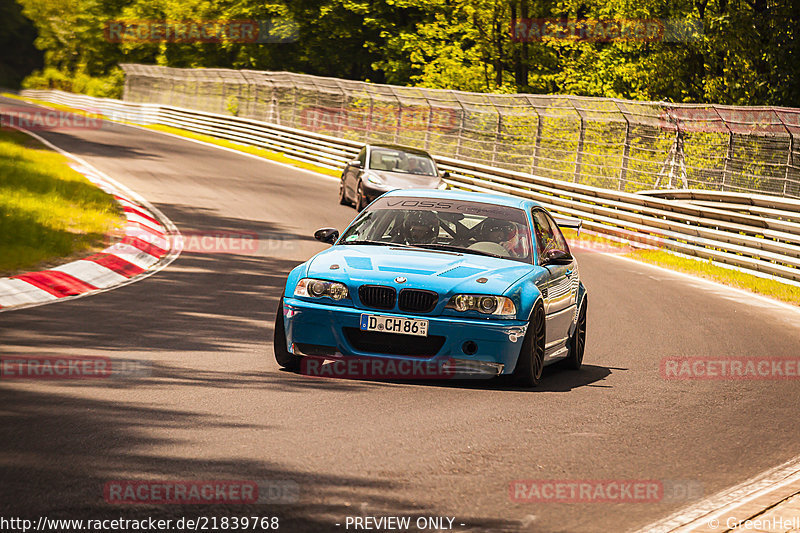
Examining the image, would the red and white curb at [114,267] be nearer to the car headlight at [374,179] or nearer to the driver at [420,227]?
the driver at [420,227]

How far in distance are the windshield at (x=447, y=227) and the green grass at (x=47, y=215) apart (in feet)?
16.0

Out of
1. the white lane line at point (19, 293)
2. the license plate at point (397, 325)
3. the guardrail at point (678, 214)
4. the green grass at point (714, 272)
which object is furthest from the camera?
the guardrail at point (678, 214)

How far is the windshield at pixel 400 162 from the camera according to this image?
979 inches

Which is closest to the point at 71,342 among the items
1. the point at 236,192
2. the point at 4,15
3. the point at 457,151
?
the point at 236,192

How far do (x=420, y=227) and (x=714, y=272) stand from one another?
41.1ft

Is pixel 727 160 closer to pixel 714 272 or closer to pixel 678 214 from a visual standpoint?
pixel 678 214

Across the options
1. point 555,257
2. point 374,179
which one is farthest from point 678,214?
point 555,257

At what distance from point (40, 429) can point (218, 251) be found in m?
10.3

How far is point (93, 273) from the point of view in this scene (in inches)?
506

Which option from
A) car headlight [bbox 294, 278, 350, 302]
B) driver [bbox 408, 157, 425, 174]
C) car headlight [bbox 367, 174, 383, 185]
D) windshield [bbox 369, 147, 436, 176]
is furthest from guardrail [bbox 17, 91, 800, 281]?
car headlight [bbox 294, 278, 350, 302]

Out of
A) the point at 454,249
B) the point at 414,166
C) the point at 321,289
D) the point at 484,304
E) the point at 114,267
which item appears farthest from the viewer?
the point at 414,166

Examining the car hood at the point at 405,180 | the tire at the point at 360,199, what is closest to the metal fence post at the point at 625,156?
the car hood at the point at 405,180

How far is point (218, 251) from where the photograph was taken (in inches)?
634

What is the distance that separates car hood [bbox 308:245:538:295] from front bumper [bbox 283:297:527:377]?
0.76 feet
